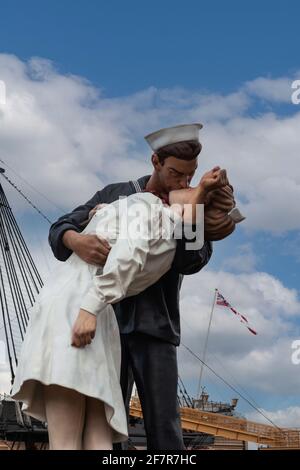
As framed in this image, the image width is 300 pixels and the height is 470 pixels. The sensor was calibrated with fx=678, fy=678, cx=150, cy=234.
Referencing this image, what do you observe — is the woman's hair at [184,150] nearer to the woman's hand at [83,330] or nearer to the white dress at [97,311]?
the white dress at [97,311]

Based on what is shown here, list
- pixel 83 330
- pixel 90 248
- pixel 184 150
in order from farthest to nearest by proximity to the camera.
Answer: pixel 184 150 < pixel 90 248 < pixel 83 330

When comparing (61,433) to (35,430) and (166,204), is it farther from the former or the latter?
(35,430)

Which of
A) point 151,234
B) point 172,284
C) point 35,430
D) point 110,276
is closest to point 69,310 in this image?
point 110,276

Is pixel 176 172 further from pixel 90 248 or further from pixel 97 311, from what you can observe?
pixel 97 311

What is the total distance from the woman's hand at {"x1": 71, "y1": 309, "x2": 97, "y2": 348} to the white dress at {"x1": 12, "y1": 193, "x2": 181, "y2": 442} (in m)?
0.02

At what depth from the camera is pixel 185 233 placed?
111 inches

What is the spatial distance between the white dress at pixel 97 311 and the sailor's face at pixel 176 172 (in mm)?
207

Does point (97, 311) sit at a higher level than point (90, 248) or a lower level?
lower

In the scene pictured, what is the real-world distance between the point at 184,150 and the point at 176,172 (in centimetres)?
11

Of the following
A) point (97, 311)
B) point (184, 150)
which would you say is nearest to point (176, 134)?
point (184, 150)

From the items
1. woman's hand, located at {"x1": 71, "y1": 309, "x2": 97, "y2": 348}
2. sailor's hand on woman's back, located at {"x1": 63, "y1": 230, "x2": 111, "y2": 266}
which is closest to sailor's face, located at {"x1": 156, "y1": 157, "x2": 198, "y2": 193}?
sailor's hand on woman's back, located at {"x1": 63, "y1": 230, "x2": 111, "y2": 266}

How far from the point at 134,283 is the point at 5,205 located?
53.5ft

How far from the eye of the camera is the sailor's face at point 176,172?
3.00m

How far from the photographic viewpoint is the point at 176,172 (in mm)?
3014
